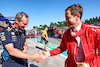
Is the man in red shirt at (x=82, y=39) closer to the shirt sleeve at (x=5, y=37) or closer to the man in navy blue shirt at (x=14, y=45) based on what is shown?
the man in navy blue shirt at (x=14, y=45)

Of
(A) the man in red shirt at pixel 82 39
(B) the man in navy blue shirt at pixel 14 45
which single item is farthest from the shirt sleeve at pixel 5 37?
(A) the man in red shirt at pixel 82 39

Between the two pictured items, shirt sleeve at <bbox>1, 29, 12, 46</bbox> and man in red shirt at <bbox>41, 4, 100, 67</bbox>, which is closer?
man in red shirt at <bbox>41, 4, 100, 67</bbox>

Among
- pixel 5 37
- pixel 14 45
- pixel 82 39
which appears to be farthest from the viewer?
pixel 14 45

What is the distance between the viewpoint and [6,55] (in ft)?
5.47

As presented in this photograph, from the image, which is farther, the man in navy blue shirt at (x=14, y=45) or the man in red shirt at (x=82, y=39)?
the man in navy blue shirt at (x=14, y=45)

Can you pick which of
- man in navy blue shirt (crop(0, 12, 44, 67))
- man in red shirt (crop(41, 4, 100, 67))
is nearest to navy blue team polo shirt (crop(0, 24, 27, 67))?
man in navy blue shirt (crop(0, 12, 44, 67))

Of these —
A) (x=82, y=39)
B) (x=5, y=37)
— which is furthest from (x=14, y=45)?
(x=82, y=39)

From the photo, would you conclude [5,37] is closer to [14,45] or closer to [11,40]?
[11,40]

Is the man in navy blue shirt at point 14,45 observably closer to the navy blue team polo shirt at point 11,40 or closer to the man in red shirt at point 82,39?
the navy blue team polo shirt at point 11,40

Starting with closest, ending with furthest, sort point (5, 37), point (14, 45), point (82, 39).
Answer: point (82, 39)
point (5, 37)
point (14, 45)

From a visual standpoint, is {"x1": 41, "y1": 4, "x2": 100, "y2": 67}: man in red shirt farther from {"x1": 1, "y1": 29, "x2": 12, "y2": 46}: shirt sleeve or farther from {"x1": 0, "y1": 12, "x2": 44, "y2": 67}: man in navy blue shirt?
{"x1": 1, "y1": 29, "x2": 12, "y2": 46}: shirt sleeve

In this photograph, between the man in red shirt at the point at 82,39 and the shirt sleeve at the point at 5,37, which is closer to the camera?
the man in red shirt at the point at 82,39

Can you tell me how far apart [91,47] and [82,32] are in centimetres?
28

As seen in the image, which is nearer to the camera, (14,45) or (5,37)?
(5,37)
